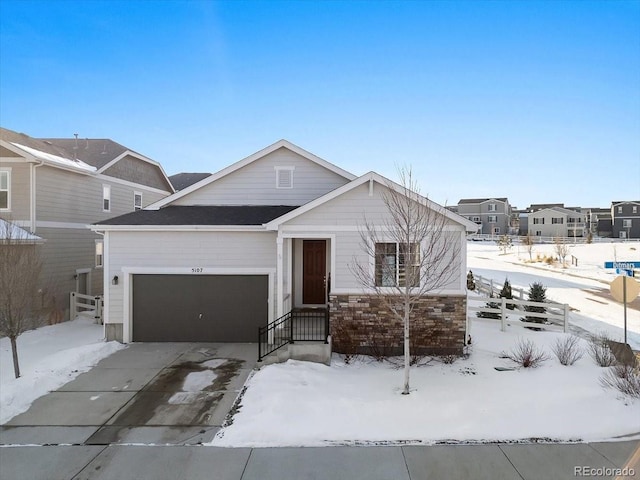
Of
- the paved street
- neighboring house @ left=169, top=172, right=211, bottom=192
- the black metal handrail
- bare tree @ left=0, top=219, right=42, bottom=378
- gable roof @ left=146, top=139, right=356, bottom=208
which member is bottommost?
the paved street

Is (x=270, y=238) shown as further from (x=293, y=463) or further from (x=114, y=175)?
(x=114, y=175)

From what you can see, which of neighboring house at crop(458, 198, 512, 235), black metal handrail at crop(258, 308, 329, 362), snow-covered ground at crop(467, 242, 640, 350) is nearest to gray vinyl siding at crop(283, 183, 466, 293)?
black metal handrail at crop(258, 308, 329, 362)

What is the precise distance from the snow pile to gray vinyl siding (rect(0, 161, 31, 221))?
12.7 meters

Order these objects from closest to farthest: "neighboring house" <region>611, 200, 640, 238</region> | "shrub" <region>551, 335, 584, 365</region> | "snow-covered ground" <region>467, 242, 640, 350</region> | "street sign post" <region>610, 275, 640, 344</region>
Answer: "street sign post" <region>610, 275, 640, 344</region>
"shrub" <region>551, 335, 584, 365</region>
"snow-covered ground" <region>467, 242, 640, 350</region>
"neighboring house" <region>611, 200, 640, 238</region>

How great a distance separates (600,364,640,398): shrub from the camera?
7.09 m

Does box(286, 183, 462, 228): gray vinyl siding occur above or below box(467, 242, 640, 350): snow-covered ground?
above

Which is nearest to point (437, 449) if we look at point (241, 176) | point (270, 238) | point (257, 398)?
point (257, 398)

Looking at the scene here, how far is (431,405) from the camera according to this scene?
23.4 feet

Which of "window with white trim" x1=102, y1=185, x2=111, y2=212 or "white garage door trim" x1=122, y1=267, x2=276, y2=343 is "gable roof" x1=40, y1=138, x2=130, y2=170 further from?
"white garage door trim" x1=122, y1=267, x2=276, y2=343

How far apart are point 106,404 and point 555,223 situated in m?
82.0

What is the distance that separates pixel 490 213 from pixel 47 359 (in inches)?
3292

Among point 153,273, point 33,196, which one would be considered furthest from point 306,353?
point 33,196

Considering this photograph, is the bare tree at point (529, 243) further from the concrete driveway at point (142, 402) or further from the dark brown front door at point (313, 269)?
the concrete driveway at point (142, 402)

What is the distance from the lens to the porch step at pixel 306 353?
933 centimetres
